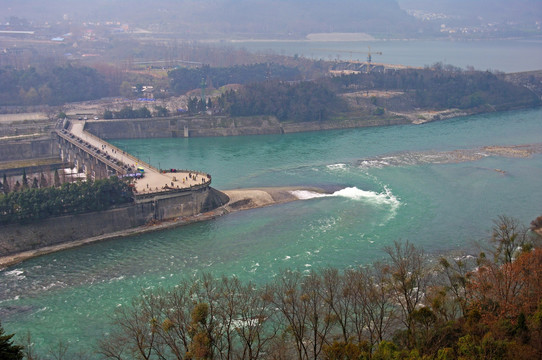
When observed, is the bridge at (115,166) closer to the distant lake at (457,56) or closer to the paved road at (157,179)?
the paved road at (157,179)

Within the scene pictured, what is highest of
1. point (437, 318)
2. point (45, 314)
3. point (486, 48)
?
point (486, 48)

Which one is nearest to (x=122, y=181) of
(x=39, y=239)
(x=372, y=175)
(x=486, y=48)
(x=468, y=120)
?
(x=39, y=239)

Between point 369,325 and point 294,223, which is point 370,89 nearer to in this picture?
point 294,223

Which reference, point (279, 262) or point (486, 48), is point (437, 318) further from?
point (486, 48)

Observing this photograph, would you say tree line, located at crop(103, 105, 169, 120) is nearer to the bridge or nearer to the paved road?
the bridge

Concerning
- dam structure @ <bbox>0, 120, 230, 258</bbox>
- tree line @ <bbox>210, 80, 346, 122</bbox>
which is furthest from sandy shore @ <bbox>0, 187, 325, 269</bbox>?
tree line @ <bbox>210, 80, 346, 122</bbox>

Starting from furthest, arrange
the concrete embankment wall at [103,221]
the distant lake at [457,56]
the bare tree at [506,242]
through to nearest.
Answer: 1. the distant lake at [457,56]
2. the concrete embankment wall at [103,221]
3. the bare tree at [506,242]

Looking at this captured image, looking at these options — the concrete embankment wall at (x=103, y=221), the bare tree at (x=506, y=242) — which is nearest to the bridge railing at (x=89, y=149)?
the concrete embankment wall at (x=103, y=221)

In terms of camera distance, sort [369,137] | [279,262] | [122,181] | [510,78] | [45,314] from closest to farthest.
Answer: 1. [45,314]
2. [279,262]
3. [122,181]
4. [369,137]
5. [510,78]
